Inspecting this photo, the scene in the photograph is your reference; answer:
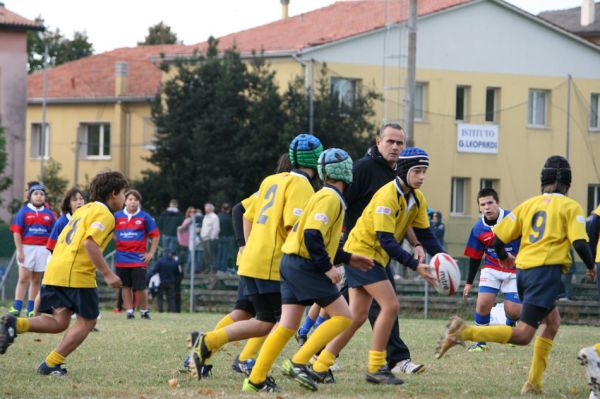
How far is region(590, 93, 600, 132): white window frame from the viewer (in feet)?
155

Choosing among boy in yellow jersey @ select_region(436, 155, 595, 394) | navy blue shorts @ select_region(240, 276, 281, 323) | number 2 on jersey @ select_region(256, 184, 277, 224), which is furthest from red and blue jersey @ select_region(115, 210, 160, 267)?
boy in yellow jersey @ select_region(436, 155, 595, 394)

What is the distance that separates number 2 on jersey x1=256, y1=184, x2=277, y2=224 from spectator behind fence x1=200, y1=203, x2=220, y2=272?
55.7 ft

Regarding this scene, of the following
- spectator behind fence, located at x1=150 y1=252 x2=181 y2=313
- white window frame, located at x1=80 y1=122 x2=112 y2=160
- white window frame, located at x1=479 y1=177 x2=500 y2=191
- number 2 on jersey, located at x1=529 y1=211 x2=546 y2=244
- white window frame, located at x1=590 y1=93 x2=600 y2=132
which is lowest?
spectator behind fence, located at x1=150 y1=252 x2=181 y2=313

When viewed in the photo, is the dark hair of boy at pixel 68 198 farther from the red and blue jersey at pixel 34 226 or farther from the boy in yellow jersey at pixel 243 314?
the boy in yellow jersey at pixel 243 314

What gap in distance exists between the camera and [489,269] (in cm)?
1509

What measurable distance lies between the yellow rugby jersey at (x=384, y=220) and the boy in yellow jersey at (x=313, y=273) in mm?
682

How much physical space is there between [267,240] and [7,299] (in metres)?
17.3

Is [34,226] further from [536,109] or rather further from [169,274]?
[536,109]

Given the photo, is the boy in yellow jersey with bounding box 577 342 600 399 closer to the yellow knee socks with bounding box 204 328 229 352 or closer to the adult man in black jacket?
the adult man in black jacket

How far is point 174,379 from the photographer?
1055 cm

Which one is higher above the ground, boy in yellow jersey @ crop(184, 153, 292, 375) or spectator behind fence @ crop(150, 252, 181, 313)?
boy in yellow jersey @ crop(184, 153, 292, 375)

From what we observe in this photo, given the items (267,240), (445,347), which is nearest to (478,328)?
(445,347)

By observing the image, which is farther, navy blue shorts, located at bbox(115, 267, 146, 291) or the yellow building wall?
the yellow building wall

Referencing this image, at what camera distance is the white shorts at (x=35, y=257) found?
19.8 m
